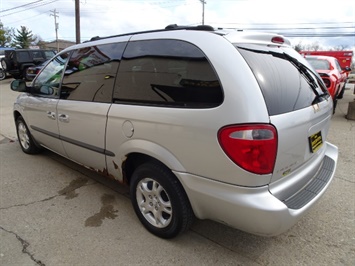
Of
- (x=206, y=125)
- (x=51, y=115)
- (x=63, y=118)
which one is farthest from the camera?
(x=51, y=115)

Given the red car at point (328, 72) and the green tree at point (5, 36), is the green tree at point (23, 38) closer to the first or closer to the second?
the green tree at point (5, 36)

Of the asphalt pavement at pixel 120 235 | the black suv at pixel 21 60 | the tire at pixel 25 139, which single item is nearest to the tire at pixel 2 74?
the black suv at pixel 21 60

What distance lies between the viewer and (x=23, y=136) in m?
4.82

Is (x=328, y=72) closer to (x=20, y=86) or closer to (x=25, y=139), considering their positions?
(x=20, y=86)

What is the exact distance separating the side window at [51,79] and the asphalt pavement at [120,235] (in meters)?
1.18

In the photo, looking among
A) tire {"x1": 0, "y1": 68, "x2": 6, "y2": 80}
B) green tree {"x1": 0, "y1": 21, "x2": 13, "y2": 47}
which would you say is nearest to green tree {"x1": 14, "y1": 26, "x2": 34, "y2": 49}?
green tree {"x1": 0, "y1": 21, "x2": 13, "y2": 47}

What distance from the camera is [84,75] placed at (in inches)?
124

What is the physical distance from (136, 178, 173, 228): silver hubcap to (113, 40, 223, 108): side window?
744 millimetres

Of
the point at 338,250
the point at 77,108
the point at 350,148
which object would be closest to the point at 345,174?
the point at 350,148

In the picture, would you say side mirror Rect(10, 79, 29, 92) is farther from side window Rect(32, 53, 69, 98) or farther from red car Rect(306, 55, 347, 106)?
red car Rect(306, 55, 347, 106)

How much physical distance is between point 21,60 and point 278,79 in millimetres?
17828

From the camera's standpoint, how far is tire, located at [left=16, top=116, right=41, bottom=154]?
461 cm

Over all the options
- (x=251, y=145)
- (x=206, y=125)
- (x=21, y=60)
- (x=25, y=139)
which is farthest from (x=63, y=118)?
(x=21, y=60)

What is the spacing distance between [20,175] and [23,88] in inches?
49.4
